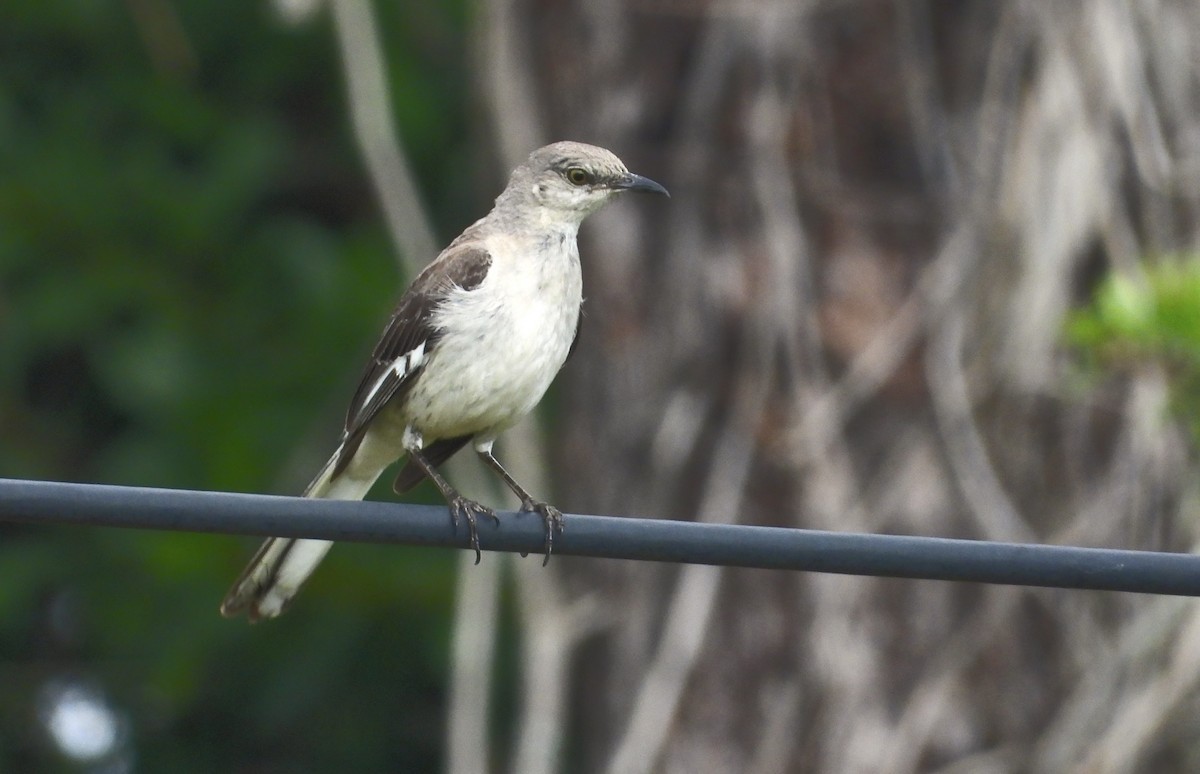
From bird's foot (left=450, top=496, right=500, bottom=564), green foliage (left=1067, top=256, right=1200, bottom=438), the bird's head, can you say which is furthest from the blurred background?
bird's foot (left=450, top=496, right=500, bottom=564)

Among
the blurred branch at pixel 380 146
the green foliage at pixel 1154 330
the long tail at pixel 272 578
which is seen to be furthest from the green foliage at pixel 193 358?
the green foliage at pixel 1154 330

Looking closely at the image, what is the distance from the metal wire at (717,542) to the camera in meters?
Answer: 3.02

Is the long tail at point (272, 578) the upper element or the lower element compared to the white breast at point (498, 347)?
lower

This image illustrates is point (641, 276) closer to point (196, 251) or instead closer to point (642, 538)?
point (196, 251)

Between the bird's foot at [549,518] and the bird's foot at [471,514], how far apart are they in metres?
0.13

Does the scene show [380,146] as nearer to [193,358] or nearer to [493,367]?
[193,358]

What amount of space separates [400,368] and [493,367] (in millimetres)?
312

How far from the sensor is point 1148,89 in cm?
623

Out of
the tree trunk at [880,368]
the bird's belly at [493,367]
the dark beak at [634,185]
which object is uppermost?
the dark beak at [634,185]

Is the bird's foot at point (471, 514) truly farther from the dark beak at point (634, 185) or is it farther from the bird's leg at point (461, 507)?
the dark beak at point (634, 185)

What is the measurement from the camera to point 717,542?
311cm

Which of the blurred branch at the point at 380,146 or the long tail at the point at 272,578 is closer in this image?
the long tail at the point at 272,578

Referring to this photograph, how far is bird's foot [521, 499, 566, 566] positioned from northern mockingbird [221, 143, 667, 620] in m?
0.01

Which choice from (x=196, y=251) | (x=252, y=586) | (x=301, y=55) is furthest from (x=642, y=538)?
(x=301, y=55)
